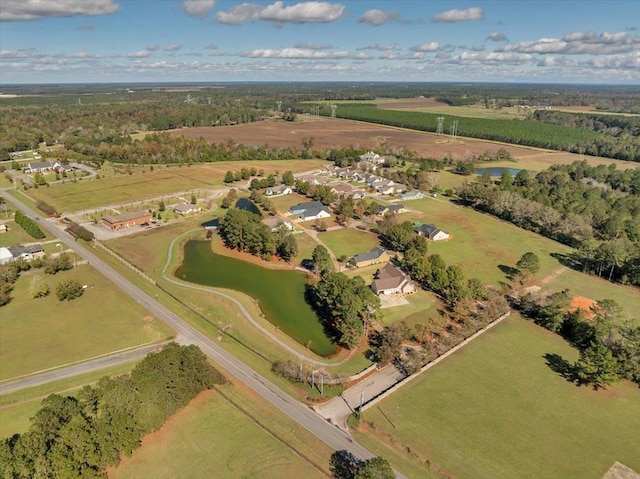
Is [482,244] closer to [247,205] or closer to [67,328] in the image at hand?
[247,205]

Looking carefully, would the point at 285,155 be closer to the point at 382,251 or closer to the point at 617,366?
the point at 382,251

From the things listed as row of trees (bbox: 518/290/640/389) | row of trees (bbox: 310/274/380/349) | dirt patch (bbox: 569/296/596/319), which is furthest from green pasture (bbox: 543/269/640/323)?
row of trees (bbox: 310/274/380/349)

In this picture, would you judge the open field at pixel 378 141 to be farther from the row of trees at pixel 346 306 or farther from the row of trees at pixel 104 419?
the row of trees at pixel 104 419

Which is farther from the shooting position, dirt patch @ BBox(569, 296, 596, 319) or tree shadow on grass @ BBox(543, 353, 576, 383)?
dirt patch @ BBox(569, 296, 596, 319)

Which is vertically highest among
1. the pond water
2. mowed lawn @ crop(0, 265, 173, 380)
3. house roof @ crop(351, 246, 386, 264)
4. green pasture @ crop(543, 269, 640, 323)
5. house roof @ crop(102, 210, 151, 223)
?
house roof @ crop(102, 210, 151, 223)

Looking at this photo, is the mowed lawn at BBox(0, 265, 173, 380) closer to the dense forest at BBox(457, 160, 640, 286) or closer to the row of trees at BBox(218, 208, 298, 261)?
the row of trees at BBox(218, 208, 298, 261)
